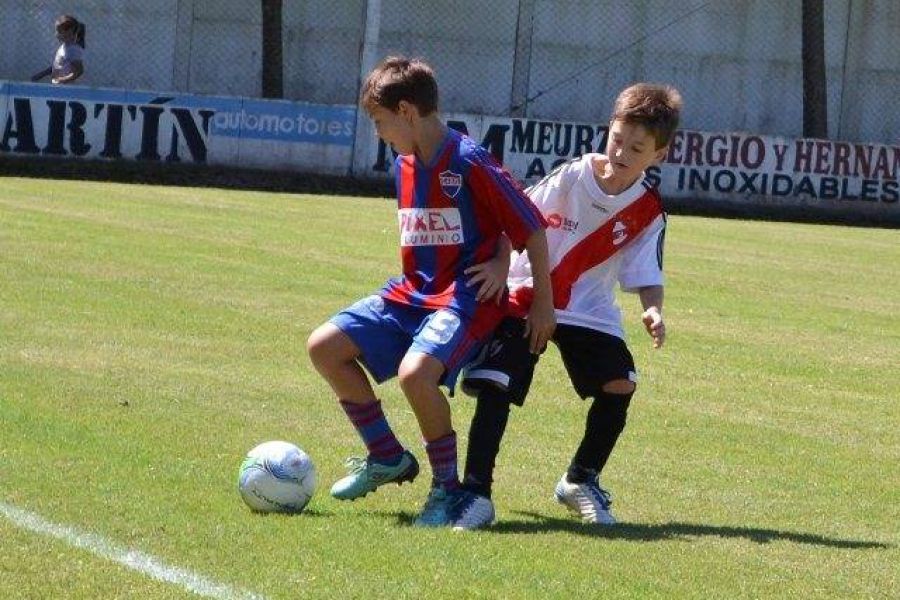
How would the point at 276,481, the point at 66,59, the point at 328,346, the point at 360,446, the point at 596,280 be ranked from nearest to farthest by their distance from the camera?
the point at 276,481 < the point at 328,346 < the point at 596,280 < the point at 360,446 < the point at 66,59

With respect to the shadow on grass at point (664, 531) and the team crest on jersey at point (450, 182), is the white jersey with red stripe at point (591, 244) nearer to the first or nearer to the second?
the team crest on jersey at point (450, 182)

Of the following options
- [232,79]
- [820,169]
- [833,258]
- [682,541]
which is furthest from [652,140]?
[232,79]

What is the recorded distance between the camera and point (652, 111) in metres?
5.83

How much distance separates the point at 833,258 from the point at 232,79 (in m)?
13.6

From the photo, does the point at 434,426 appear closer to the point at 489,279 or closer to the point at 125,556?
the point at 489,279

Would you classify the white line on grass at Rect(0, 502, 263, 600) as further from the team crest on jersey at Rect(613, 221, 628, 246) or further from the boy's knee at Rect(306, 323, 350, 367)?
the team crest on jersey at Rect(613, 221, 628, 246)

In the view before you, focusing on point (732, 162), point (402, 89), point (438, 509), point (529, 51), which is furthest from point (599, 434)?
point (529, 51)

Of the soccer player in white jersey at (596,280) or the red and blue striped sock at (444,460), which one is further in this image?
the soccer player in white jersey at (596,280)

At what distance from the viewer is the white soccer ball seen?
5648 mm

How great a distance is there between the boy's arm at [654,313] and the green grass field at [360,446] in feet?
2.07

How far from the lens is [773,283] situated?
15.0 meters

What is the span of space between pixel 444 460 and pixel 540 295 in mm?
611

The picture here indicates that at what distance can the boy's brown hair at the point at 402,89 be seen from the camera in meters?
5.65

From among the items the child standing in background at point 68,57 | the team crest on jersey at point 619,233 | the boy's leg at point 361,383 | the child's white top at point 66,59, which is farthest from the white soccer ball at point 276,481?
the child's white top at point 66,59
